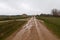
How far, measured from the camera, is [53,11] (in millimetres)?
193375

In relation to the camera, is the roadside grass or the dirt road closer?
the dirt road

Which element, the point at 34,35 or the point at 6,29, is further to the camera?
the point at 6,29

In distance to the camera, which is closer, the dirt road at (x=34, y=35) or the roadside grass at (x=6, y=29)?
the dirt road at (x=34, y=35)

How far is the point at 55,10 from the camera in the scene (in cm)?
19788

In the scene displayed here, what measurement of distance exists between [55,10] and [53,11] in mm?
5722

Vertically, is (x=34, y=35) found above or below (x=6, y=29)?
above
